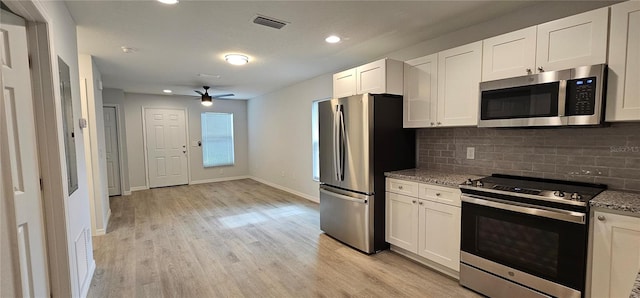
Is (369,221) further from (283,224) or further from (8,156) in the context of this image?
(8,156)

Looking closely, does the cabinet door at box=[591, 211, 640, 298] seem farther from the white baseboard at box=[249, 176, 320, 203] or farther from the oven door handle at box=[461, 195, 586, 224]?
the white baseboard at box=[249, 176, 320, 203]

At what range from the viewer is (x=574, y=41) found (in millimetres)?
1926

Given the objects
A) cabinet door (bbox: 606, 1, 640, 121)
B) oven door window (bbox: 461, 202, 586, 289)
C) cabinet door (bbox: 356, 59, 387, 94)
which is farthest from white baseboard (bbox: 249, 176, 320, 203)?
cabinet door (bbox: 606, 1, 640, 121)

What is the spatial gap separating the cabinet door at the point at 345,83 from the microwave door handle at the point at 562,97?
192cm

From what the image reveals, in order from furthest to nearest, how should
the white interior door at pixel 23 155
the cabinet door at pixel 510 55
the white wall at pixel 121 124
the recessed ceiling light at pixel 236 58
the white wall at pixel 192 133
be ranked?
the white wall at pixel 192 133 → the white wall at pixel 121 124 → the recessed ceiling light at pixel 236 58 → the cabinet door at pixel 510 55 → the white interior door at pixel 23 155

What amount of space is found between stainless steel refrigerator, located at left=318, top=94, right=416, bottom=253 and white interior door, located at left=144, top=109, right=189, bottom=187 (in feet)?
17.3

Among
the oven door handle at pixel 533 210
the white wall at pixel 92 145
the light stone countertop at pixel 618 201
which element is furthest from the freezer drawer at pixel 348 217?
the white wall at pixel 92 145

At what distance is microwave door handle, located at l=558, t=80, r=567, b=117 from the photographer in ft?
6.36

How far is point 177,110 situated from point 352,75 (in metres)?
5.50

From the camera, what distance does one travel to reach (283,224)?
4125 mm

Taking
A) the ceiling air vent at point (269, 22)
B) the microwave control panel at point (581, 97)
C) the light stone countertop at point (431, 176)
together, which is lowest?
the light stone countertop at point (431, 176)

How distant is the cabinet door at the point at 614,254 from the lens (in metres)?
1.61

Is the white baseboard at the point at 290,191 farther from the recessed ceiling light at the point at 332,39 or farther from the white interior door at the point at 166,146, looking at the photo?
the recessed ceiling light at the point at 332,39

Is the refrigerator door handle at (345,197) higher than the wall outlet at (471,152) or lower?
lower
